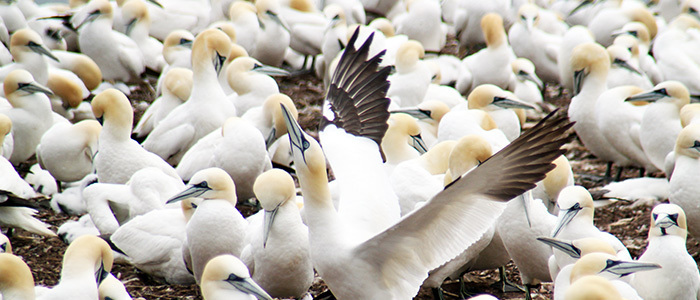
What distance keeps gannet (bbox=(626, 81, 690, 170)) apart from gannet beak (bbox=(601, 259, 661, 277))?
2794 millimetres

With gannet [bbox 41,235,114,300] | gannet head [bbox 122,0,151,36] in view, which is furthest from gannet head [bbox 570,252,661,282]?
gannet head [bbox 122,0,151,36]

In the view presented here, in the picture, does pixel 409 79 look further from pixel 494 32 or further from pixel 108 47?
pixel 108 47

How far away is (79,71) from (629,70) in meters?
5.01

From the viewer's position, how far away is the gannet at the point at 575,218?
4.64m

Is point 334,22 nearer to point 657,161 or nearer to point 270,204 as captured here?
point 657,161

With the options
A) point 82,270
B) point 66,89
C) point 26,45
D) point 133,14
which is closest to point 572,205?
point 82,270

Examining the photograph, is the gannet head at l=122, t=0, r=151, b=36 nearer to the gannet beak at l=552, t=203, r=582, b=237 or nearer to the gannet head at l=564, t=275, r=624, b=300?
the gannet beak at l=552, t=203, r=582, b=237

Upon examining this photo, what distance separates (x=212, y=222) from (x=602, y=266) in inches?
78.8

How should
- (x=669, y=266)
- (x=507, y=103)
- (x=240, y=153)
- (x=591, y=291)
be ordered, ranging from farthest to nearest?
(x=507, y=103) → (x=240, y=153) → (x=669, y=266) → (x=591, y=291)

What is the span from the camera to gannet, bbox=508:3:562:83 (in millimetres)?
9445

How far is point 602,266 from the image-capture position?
3.86 metres

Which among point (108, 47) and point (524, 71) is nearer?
point (524, 71)

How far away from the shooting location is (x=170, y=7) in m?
10.3

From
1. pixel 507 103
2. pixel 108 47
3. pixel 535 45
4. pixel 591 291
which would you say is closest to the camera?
pixel 591 291
